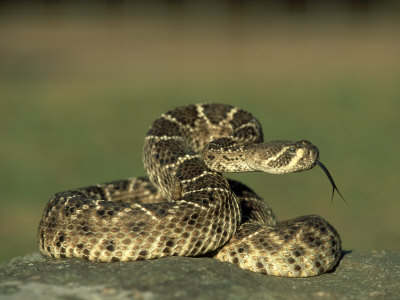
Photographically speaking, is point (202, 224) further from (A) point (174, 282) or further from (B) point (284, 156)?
(B) point (284, 156)

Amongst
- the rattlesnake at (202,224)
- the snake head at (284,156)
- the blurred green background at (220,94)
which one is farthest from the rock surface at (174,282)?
the blurred green background at (220,94)

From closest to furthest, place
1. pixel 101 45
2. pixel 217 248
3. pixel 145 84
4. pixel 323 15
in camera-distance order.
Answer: pixel 217 248, pixel 145 84, pixel 101 45, pixel 323 15

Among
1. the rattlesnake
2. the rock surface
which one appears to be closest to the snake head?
the rattlesnake

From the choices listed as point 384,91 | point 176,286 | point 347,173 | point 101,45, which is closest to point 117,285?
point 176,286

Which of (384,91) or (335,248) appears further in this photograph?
(384,91)

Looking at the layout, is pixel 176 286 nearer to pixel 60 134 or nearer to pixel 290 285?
pixel 290 285

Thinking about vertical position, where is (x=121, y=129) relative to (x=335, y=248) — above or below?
below

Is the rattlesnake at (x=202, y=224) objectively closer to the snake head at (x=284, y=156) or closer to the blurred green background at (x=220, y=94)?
the snake head at (x=284, y=156)
